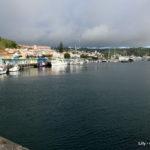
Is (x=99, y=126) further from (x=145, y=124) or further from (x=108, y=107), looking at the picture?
(x=108, y=107)

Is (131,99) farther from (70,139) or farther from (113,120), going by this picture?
(70,139)

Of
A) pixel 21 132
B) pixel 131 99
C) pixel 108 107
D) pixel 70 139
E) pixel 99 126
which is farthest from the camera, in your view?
pixel 131 99

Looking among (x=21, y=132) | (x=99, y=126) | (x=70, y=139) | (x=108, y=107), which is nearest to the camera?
(x=70, y=139)

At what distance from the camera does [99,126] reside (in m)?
16.0

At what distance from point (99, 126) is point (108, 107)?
597cm

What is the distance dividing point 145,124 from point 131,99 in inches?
374

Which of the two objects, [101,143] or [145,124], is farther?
[145,124]

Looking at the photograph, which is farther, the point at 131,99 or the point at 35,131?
the point at 131,99

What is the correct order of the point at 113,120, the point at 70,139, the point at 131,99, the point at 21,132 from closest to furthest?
1. the point at 70,139
2. the point at 21,132
3. the point at 113,120
4. the point at 131,99

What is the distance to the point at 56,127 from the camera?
15805 millimetres

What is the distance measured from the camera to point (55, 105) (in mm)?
22984

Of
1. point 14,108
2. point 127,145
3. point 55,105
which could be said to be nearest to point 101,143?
point 127,145

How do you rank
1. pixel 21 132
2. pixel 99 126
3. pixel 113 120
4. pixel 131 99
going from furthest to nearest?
pixel 131 99, pixel 113 120, pixel 99 126, pixel 21 132

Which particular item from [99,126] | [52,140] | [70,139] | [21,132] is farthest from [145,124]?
[21,132]
